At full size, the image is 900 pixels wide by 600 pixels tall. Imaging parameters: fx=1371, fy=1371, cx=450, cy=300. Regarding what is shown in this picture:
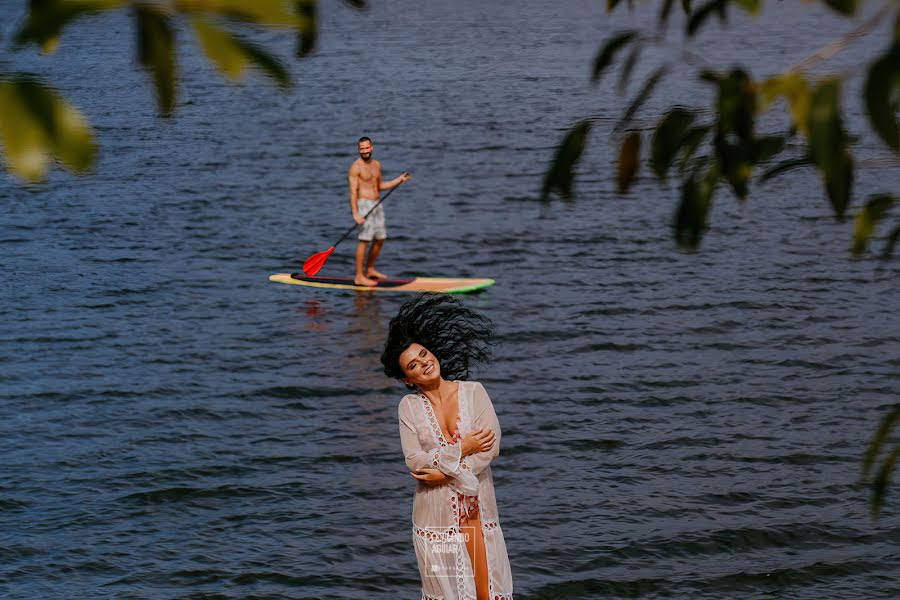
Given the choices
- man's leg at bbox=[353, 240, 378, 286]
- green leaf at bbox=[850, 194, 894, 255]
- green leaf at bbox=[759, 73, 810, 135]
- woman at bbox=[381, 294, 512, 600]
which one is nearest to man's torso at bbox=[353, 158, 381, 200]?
man's leg at bbox=[353, 240, 378, 286]

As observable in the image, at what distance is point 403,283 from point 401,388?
4877 millimetres

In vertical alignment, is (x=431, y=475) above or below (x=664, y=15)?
below

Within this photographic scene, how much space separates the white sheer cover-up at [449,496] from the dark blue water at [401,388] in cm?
283

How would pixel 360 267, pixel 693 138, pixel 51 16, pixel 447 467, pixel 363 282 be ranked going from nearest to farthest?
pixel 51 16
pixel 693 138
pixel 447 467
pixel 360 267
pixel 363 282

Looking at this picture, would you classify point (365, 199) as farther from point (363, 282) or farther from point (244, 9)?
point (244, 9)

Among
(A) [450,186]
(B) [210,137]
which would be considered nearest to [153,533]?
(A) [450,186]

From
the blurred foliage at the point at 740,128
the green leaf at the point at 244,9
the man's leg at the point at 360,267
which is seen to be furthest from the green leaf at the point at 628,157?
the man's leg at the point at 360,267

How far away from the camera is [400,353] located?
7527 mm

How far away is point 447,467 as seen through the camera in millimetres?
7164

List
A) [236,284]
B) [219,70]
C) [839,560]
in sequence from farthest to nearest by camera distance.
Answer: [236,284]
[839,560]
[219,70]

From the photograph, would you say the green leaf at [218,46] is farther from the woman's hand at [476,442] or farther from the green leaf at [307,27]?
the woman's hand at [476,442]

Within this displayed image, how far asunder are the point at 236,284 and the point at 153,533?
9469 millimetres

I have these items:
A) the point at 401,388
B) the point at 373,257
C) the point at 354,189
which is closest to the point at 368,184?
the point at 354,189

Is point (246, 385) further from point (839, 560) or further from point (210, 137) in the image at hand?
point (210, 137)
